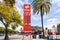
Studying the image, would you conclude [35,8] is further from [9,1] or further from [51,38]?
[51,38]

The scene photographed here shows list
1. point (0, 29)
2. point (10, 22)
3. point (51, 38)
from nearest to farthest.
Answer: point (0, 29) < point (10, 22) < point (51, 38)

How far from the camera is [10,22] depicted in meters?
6.00

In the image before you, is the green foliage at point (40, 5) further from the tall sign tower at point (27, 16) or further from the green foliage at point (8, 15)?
the tall sign tower at point (27, 16)

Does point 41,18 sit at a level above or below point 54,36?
above

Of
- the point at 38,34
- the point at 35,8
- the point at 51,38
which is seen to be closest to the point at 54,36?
the point at 51,38

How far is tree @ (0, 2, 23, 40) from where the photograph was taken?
5816 mm

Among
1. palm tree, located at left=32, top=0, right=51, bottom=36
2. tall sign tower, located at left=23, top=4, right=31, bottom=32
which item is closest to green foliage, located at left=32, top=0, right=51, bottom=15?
palm tree, located at left=32, top=0, right=51, bottom=36

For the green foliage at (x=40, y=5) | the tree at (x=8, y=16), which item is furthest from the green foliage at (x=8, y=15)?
the green foliage at (x=40, y=5)

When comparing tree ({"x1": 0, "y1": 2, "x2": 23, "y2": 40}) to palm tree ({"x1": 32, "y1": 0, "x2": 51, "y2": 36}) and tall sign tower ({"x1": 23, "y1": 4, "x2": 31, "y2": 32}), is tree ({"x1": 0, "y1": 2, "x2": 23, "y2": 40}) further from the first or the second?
tall sign tower ({"x1": 23, "y1": 4, "x2": 31, "y2": 32})

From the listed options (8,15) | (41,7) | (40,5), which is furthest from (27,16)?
(41,7)

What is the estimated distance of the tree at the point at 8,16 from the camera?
229 inches

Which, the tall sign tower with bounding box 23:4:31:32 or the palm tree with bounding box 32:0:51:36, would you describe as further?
the palm tree with bounding box 32:0:51:36

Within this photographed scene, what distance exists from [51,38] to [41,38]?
1.35ft

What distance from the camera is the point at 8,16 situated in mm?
5793
